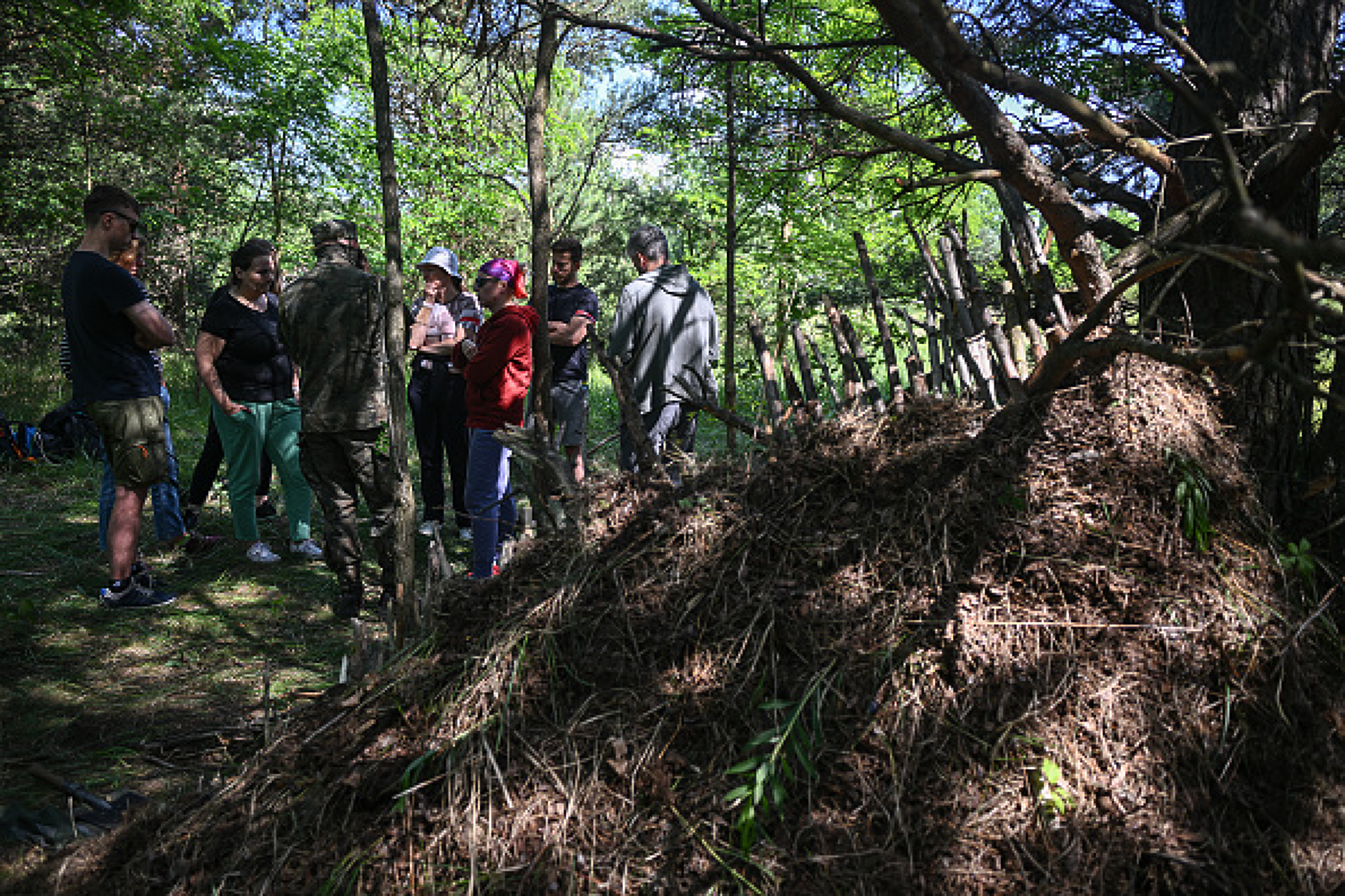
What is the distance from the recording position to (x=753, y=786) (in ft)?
7.09

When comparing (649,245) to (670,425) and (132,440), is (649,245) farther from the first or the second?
(132,440)

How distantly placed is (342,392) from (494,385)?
840 millimetres

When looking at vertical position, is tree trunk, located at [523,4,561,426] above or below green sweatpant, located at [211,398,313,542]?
above

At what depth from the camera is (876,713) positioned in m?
2.24

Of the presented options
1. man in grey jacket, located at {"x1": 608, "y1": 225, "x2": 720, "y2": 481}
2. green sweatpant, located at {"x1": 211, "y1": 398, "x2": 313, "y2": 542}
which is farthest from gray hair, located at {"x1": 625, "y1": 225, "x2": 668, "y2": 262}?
green sweatpant, located at {"x1": 211, "y1": 398, "x2": 313, "y2": 542}

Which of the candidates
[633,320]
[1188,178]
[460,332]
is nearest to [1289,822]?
[1188,178]

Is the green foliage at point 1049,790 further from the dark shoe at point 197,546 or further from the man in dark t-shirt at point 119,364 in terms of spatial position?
the dark shoe at point 197,546

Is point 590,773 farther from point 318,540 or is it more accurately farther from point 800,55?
point 800,55

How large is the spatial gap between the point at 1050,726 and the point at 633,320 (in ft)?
11.9

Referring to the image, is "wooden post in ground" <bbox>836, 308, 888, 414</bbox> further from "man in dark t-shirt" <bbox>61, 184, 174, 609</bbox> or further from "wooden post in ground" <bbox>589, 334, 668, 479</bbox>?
"man in dark t-shirt" <bbox>61, 184, 174, 609</bbox>

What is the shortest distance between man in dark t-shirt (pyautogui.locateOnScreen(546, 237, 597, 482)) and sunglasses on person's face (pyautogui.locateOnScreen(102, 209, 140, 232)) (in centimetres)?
239

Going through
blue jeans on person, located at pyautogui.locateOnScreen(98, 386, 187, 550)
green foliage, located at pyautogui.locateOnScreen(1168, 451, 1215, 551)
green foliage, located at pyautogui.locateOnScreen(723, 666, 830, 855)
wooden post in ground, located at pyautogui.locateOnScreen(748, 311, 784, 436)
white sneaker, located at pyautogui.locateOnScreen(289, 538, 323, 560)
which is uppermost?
wooden post in ground, located at pyautogui.locateOnScreen(748, 311, 784, 436)

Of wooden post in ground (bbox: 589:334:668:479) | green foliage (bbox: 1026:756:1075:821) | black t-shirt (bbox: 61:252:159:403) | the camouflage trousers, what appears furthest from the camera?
the camouflage trousers

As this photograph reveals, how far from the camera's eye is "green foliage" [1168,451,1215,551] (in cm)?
241
